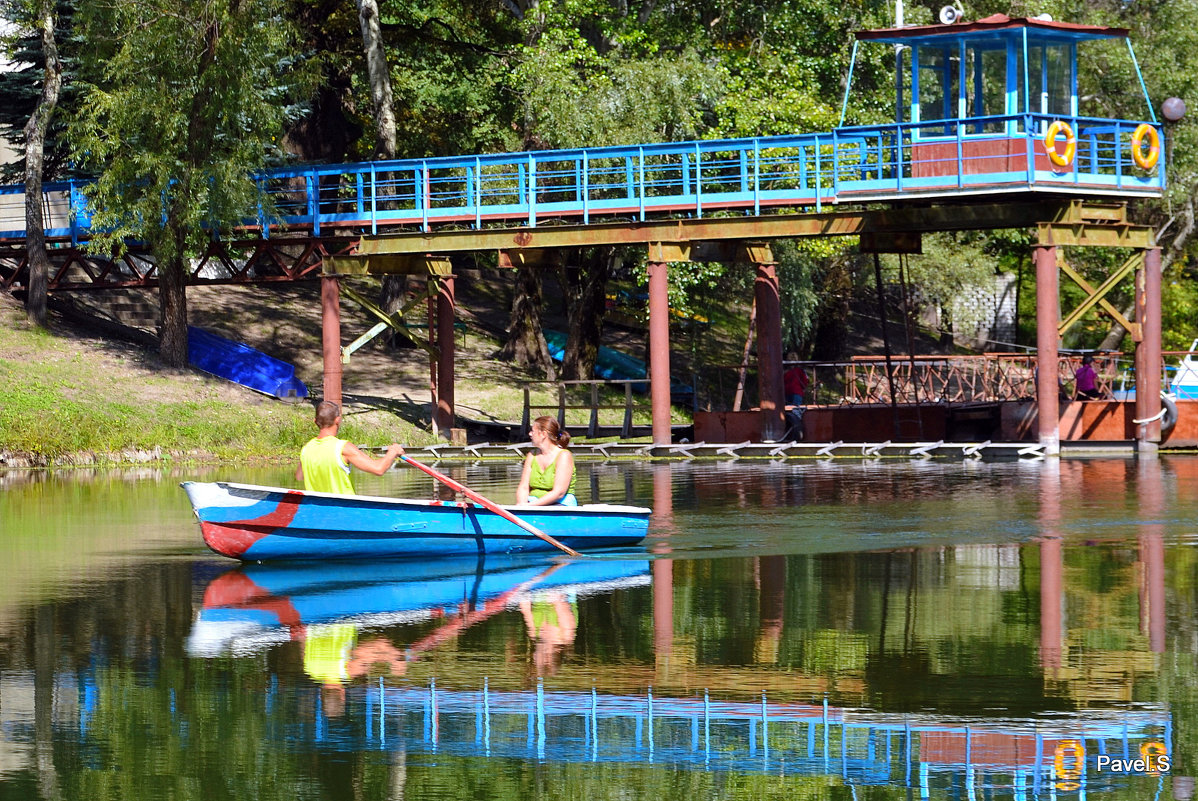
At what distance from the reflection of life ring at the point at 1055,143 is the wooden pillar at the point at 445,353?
43.3 feet

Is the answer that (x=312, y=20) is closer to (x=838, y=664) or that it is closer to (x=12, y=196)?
(x=12, y=196)

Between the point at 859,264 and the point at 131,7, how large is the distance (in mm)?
19264

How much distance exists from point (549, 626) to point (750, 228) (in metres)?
20.0

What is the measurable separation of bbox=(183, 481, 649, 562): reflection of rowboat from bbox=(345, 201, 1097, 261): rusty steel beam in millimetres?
14733

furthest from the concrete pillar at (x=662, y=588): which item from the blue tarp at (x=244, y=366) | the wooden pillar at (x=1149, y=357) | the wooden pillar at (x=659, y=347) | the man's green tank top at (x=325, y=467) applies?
the blue tarp at (x=244, y=366)

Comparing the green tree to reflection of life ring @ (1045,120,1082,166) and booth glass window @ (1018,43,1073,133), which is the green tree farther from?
reflection of life ring @ (1045,120,1082,166)

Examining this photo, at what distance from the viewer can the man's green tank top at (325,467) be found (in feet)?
56.6

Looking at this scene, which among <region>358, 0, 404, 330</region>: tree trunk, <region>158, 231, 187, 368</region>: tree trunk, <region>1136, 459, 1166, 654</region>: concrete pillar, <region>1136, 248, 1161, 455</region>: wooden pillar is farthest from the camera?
<region>358, 0, 404, 330</region>: tree trunk

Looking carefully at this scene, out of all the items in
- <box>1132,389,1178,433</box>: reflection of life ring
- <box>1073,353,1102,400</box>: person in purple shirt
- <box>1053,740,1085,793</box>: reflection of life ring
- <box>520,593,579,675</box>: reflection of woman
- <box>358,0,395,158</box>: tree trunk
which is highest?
<box>358,0,395,158</box>: tree trunk

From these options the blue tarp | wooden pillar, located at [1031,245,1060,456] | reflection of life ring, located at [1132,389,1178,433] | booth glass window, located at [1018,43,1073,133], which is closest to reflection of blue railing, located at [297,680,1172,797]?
booth glass window, located at [1018,43,1073,133]

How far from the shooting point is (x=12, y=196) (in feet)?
136

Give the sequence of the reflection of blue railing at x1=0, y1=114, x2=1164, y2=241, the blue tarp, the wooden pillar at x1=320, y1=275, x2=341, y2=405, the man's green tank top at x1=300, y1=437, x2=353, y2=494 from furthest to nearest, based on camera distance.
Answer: the blue tarp, the wooden pillar at x1=320, y1=275, x2=341, y2=405, the reflection of blue railing at x1=0, y1=114, x2=1164, y2=241, the man's green tank top at x1=300, y1=437, x2=353, y2=494

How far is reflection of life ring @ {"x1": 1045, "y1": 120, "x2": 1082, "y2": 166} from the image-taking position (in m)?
29.4

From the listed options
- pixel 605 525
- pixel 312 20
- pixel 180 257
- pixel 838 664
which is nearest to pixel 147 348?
pixel 180 257
